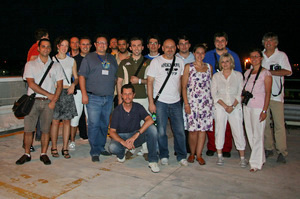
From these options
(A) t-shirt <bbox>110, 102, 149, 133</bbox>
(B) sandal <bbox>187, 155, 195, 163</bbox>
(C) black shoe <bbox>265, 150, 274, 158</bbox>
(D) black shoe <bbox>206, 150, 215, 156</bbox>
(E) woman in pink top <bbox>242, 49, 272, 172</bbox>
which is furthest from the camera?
(D) black shoe <bbox>206, 150, 215, 156</bbox>

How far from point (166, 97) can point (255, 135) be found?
1560 millimetres

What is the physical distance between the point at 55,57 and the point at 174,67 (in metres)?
2.20

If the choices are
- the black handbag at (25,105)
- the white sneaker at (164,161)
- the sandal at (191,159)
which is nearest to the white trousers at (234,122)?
the sandal at (191,159)

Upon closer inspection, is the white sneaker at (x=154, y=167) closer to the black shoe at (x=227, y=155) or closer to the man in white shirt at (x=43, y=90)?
the black shoe at (x=227, y=155)

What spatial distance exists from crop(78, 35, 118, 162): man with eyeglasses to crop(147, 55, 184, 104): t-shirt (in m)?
0.83

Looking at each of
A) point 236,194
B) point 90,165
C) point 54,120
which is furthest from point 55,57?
point 236,194

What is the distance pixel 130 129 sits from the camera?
471 cm

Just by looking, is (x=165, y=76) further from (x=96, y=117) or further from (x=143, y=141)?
(x=96, y=117)

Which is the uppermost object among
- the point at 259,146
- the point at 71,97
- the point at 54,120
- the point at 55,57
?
the point at 55,57

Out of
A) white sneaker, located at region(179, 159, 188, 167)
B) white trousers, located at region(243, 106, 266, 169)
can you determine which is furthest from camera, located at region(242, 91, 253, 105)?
white sneaker, located at region(179, 159, 188, 167)

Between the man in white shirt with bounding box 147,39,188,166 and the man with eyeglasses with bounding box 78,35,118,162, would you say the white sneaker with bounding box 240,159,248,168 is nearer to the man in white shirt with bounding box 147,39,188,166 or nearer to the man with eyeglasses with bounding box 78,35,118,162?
the man in white shirt with bounding box 147,39,188,166

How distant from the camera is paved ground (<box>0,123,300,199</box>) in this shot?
351 cm

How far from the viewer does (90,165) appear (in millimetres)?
4555

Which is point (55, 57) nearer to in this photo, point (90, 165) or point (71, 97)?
point (71, 97)
